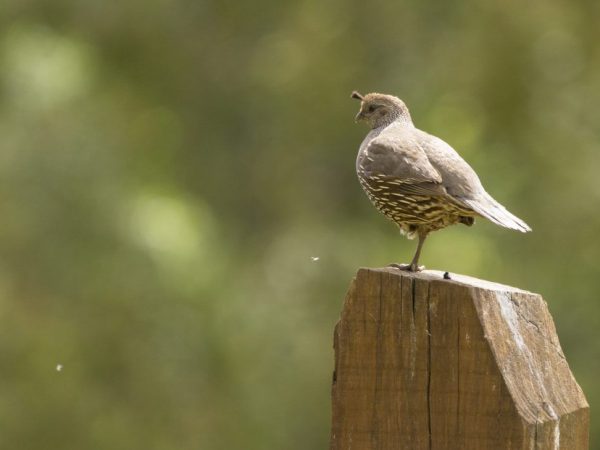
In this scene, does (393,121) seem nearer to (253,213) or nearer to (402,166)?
(402,166)

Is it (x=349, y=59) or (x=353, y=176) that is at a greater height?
(x=349, y=59)

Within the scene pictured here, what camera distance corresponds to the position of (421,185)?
473 centimetres

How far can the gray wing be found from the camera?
4730 mm

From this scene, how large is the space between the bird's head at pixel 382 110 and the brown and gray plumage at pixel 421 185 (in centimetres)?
68

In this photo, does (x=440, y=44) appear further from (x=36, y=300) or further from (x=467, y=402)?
(x=467, y=402)

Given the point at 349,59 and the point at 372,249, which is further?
the point at 349,59

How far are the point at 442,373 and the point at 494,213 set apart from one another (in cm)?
129

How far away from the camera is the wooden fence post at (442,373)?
336cm

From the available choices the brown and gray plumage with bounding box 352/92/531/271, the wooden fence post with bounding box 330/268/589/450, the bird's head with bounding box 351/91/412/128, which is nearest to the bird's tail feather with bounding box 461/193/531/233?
the brown and gray plumage with bounding box 352/92/531/271

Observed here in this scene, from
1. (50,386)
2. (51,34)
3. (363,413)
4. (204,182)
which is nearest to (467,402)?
(363,413)

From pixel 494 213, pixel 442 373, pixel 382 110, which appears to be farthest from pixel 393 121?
pixel 442 373

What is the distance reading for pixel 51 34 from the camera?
14055 millimetres

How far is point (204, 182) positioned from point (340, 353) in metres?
13.5

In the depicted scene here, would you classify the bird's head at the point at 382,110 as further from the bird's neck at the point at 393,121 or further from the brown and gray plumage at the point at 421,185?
the brown and gray plumage at the point at 421,185
